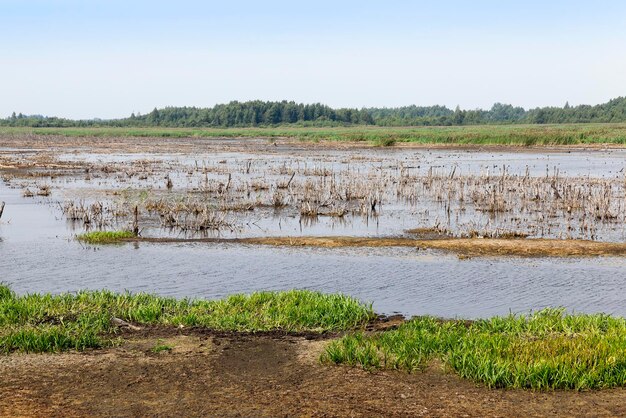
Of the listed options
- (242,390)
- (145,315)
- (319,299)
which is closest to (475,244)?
(319,299)

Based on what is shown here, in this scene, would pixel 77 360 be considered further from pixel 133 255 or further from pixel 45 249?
pixel 45 249

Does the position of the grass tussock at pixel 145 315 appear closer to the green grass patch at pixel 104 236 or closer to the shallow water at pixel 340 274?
the shallow water at pixel 340 274

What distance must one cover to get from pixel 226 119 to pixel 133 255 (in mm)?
178003

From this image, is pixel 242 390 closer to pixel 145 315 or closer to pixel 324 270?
pixel 145 315

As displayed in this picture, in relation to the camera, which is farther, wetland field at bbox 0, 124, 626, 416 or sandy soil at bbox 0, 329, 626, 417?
wetland field at bbox 0, 124, 626, 416

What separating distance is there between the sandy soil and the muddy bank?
41.2ft

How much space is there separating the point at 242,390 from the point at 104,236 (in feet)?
53.5

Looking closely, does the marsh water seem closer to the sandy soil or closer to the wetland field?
the wetland field

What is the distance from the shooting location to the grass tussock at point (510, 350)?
33.4ft

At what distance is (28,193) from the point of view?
128 ft

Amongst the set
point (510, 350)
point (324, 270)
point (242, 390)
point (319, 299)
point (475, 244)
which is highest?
point (510, 350)

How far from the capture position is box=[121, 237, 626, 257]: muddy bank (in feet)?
75.7

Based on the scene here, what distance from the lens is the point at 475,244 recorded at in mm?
23984

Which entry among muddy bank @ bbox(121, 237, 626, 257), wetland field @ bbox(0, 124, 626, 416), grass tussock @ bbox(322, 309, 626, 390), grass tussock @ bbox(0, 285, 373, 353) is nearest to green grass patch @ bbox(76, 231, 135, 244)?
wetland field @ bbox(0, 124, 626, 416)
